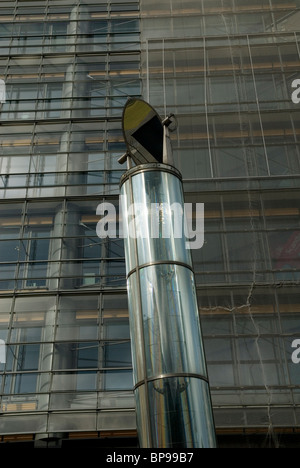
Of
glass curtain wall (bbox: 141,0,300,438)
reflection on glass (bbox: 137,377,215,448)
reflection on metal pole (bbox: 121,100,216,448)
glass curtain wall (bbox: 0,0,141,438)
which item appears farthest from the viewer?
glass curtain wall (bbox: 0,0,141,438)

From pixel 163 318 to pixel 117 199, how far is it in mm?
6642

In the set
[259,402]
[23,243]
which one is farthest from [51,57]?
[259,402]

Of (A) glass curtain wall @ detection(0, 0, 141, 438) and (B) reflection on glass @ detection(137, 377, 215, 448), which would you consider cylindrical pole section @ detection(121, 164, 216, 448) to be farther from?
(A) glass curtain wall @ detection(0, 0, 141, 438)

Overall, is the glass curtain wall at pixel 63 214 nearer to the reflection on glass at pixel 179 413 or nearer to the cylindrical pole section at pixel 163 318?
the cylindrical pole section at pixel 163 318

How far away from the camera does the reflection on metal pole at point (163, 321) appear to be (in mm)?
6457

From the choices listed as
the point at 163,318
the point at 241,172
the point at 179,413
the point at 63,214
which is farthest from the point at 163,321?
the point at 241,172

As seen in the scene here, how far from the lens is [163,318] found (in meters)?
6.98

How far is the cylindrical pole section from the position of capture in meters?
6.46

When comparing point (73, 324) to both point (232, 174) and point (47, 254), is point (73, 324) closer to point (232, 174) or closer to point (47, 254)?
point (47, 254)

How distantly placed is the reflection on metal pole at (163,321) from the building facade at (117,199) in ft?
12.4

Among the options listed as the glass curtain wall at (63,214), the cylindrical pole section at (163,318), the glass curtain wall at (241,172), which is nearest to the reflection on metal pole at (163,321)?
the cylindrical pole section at (163,318)

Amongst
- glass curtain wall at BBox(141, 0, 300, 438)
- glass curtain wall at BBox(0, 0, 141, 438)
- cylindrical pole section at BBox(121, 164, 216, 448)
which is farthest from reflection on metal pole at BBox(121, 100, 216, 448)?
glass curtain wall at BBox(0, 0, 141, 438)

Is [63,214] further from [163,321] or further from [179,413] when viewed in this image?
[179,413]

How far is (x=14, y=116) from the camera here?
595 inches
